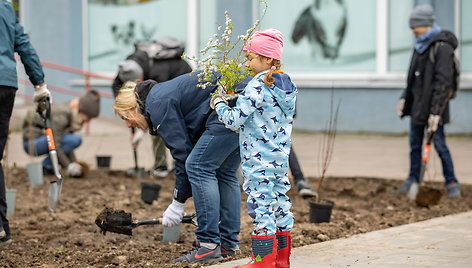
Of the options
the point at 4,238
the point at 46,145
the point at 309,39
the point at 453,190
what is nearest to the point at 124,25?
the point at 309,39

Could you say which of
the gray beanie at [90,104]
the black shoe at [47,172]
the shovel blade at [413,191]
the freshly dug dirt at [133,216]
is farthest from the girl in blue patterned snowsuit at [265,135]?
the black shoe at [47,172]

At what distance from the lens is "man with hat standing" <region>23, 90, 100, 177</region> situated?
34.1 ft

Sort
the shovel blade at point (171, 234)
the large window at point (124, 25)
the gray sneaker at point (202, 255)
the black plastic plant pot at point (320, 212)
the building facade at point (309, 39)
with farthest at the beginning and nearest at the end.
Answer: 1. the large window at point (124, 25)
2. the building facade at point (309, 39)
3. the black plastic plant pot at point (320, 212)
4. the shovel blade at point (171, 234)
5. the gray sneaker at point (202, 255)

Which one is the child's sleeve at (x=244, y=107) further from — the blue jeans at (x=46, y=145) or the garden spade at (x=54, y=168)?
the blue jeans at (x=46, y=145)

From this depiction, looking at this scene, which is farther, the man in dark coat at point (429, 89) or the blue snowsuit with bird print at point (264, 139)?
the man in dark coat at point (429, 89)

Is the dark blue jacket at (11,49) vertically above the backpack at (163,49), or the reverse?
the dark blue jacket at (11,49)

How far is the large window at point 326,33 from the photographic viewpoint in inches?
607

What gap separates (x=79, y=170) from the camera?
10461mm

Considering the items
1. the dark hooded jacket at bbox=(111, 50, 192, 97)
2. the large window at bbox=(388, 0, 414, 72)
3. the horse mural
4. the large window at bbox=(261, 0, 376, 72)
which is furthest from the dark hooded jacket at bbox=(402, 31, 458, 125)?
the horse mural

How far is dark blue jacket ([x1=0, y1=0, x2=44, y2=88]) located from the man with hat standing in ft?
10.5

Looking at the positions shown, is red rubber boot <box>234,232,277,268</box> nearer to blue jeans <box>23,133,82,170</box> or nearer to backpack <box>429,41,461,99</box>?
backpack <box>429,41,461,99</box>

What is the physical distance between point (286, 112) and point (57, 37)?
12717 millimetres

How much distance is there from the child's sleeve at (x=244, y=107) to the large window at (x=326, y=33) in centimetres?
1023

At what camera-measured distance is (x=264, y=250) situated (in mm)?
5441
